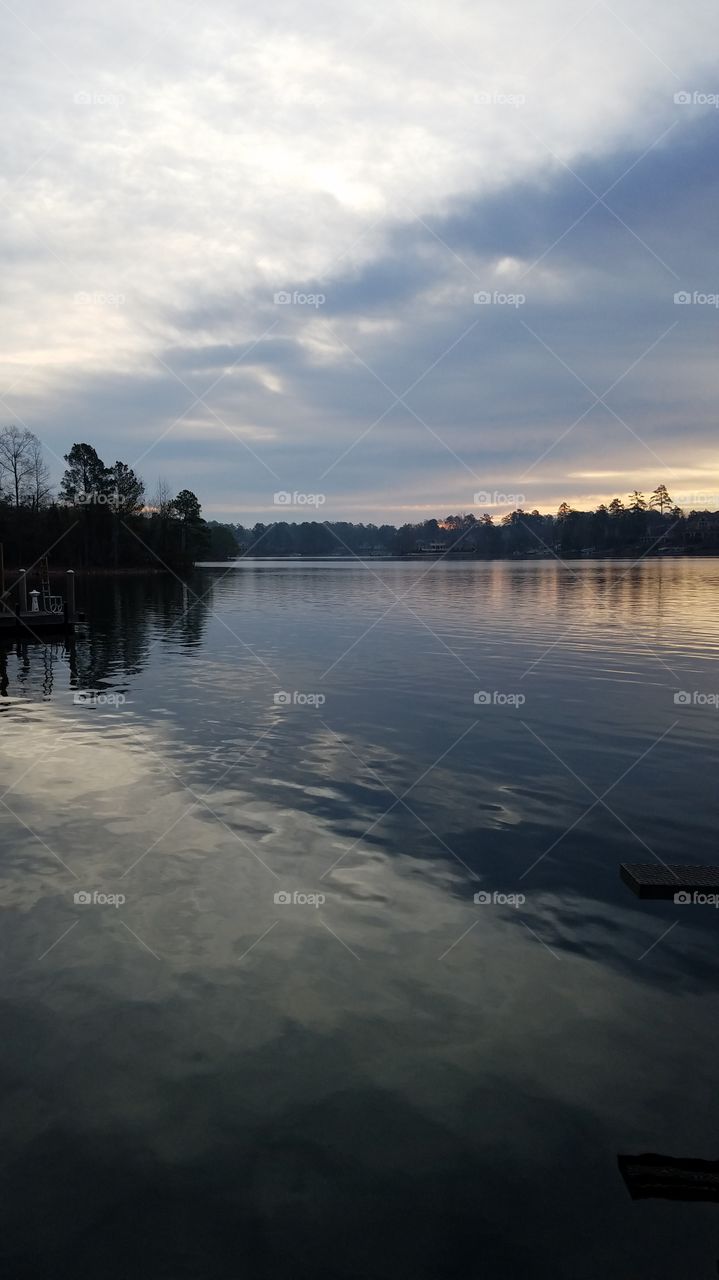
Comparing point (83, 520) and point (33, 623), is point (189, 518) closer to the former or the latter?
point (83, 520)

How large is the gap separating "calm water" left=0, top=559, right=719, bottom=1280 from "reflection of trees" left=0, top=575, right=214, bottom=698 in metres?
12.1

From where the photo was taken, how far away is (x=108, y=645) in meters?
43.4

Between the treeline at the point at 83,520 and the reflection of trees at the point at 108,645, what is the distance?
191 feet

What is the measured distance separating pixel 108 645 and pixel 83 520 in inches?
4325

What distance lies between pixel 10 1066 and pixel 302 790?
9369mm

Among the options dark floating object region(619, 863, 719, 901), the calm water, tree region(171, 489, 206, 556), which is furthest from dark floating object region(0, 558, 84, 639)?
tree region(171, 489, 206, 556)

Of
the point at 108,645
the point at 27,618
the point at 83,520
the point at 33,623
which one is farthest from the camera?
the point at 83,520

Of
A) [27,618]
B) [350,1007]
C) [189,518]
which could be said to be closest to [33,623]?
[27,618]

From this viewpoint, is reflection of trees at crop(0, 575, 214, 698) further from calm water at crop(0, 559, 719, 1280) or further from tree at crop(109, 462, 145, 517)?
tree at crop(109, 462, 145, 517)

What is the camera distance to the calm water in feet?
19.0

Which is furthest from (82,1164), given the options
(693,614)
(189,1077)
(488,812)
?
(693,614)

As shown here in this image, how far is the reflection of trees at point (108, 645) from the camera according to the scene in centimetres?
3212

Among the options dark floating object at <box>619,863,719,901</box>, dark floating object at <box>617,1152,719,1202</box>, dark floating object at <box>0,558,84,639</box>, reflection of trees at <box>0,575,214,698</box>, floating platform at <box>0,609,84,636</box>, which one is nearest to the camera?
dark floating object at <box>617,1152,719,1202</box>

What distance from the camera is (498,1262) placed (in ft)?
18.0
